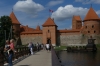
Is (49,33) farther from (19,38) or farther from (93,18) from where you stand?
(93,18)

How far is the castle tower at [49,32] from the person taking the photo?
5309 cm

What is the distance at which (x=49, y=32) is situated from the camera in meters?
53.8

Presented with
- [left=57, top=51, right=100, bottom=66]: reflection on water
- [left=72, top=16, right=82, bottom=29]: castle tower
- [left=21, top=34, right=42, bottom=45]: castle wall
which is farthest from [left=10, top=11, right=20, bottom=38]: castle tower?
[left=72, top=16, right=82, bottom=29]: castle tower

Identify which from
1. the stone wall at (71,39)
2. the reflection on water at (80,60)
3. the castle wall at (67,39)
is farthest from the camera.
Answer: the castle wall at (67,39)

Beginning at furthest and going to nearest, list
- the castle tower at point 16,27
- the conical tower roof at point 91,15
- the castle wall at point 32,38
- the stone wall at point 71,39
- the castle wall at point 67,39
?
the castle tower at point 16,27, the castle wall at point 32,38, the conical tower roof at point 91,15, the castle wall at point 67,39, the stone wall at point 71,39

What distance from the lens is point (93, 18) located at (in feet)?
173

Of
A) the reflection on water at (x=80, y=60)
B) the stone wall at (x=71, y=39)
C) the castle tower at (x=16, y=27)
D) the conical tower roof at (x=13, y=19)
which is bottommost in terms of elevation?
the reflection on water at (x=80, y=60)

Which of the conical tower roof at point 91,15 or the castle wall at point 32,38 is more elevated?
the conical tower roof at point 91,15

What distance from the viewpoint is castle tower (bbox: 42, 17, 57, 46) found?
53094mm

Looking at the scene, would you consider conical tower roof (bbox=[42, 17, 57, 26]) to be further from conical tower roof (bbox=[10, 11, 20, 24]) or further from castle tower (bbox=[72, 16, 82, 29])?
castle tower (bbox=[72, 16, 82, 29])

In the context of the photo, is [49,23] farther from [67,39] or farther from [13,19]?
[13,19]

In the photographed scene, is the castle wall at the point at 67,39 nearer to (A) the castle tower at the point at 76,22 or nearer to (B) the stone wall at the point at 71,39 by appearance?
(B) the stone wall at the point at 71,39

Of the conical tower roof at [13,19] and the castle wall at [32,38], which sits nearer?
the castle wall at [32,38]

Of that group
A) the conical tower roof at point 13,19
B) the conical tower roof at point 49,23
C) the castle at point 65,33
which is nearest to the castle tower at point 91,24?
the castle at point 65,33
